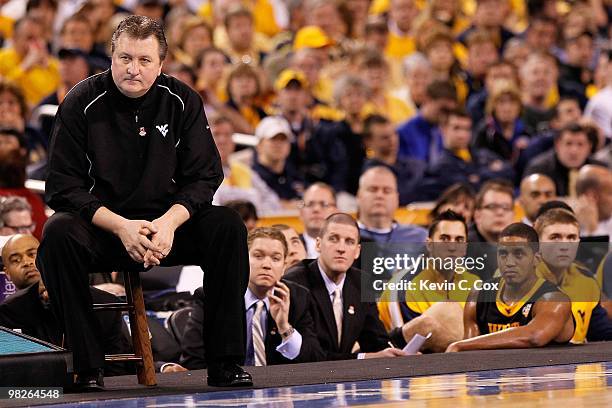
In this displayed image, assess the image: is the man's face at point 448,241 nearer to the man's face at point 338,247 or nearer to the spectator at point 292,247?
the man's face at point 338,247

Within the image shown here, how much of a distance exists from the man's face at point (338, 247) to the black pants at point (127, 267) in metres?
1.97

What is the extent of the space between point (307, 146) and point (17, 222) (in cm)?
419

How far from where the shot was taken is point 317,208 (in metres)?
10.3

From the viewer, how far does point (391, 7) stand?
16250 mm

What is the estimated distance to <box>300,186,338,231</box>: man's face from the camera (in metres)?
10.3

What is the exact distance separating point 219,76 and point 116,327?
617 cm

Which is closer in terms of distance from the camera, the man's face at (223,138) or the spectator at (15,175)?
the spectator at (15,175)

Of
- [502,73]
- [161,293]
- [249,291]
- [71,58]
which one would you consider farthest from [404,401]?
[502,73]

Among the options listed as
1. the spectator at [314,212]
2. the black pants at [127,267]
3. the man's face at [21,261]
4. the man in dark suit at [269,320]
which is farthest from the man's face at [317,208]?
the black pants at [127,267]

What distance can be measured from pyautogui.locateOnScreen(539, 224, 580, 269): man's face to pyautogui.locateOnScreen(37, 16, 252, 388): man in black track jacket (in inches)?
107

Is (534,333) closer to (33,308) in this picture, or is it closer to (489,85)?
(33,308)

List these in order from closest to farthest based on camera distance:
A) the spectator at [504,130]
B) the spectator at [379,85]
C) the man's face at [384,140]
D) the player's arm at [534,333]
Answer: the player's arm at [534,333] < the man's face at [384,140] < the spectator at [504,130] < the spectator at [379,85]

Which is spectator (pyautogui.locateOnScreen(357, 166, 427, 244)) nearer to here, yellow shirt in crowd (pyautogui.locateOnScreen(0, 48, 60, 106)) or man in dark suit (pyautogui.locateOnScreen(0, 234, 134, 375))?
man in dark suit (pyautogui.locateOnScreen(0, 234, 134, 375))

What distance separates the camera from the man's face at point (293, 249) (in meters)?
9.06
